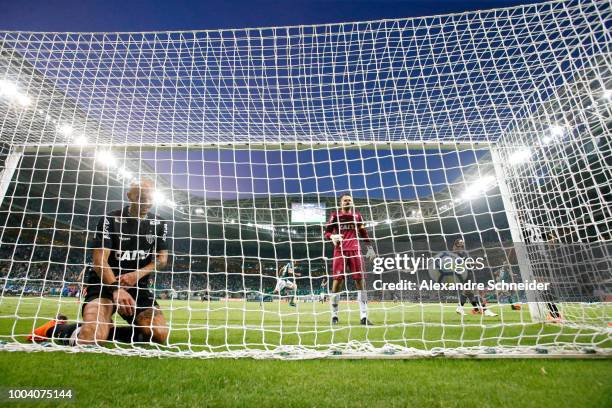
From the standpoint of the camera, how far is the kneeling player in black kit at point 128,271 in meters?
2.71

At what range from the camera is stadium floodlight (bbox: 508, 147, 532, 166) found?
468 cm

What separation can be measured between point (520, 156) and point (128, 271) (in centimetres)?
574

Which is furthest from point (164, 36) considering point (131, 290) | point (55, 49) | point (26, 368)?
point (26, 368)

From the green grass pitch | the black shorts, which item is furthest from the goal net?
the green grass pitch

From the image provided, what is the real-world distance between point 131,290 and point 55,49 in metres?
3.54

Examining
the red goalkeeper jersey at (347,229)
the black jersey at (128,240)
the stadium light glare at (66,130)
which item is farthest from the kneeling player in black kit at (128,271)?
the stadium light glare at (66,130)

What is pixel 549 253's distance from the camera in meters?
4.74

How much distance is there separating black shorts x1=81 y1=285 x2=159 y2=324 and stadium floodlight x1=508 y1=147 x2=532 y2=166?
215 inches

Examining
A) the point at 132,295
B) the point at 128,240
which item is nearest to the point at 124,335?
the point at 132,295

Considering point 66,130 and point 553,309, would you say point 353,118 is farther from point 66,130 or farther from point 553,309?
point 66,130

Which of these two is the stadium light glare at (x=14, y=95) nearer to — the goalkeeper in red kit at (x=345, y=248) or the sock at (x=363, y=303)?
the goalkeeper in red kit at (x=345, y=248)

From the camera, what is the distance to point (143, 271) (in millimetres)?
3004

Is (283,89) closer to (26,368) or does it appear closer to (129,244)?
(129,244)

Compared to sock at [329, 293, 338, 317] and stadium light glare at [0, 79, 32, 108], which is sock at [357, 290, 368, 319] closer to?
sock at [329, 293, 338, 317]
